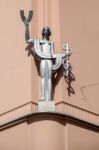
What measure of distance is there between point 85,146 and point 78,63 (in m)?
0.87

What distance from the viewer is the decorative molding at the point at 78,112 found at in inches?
266

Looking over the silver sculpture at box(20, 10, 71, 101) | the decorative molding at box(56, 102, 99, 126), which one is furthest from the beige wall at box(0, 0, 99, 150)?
the silver sculpture at box(20, 10, 71, 101)

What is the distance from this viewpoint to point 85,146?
6695 millimetres

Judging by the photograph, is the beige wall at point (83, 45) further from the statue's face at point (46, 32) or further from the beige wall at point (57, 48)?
the statue's face at point (46, 32)

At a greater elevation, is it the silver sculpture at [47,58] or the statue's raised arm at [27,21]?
the statue's raised arm at [27,21]

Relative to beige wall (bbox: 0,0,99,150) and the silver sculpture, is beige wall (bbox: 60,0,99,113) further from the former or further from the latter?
the silver sculpture

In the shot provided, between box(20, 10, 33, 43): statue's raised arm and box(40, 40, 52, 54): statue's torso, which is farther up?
box(20, 10, 33, 43): statue's raised arm

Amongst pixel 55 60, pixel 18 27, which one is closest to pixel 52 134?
pixel 55 60

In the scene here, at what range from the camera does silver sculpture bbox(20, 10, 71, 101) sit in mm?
6789

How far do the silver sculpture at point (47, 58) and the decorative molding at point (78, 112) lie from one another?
5.6 inches

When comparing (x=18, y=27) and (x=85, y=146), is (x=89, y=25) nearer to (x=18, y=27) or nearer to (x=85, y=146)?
(x=18, y=27)

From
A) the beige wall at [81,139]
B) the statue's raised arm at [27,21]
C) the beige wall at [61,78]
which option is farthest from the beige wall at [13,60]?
the beige wall at [81,139]

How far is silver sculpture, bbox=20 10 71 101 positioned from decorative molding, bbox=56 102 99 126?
14 centimetres

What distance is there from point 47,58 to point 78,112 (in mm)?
590
